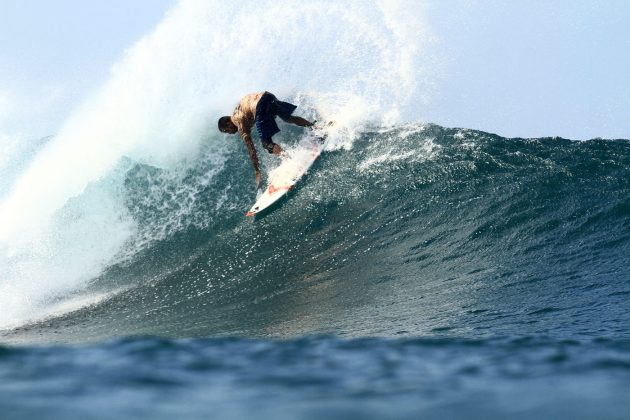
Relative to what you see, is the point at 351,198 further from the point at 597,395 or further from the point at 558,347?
the point at 597,395

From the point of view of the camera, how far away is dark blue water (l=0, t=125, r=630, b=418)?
231 centimetres

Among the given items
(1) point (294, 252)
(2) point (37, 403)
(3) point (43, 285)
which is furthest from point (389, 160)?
(2) point (37, 403)

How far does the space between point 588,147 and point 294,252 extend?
5609mm

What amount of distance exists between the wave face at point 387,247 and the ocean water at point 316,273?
4 cm

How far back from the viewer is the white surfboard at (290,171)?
10.9 meters

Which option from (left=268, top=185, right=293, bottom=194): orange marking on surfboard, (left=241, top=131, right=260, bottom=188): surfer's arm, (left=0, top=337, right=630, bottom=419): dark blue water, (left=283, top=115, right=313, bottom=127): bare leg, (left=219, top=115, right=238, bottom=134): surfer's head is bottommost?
(left=0, top=337, right=630, bottom=419): dark blue water

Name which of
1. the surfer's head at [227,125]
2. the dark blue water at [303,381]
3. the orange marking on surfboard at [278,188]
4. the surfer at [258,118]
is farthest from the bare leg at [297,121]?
the dark blue water at [303,381]

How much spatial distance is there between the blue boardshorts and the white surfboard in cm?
61

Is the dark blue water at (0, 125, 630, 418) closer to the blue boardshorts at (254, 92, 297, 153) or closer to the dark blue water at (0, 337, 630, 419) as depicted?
the dark blue water at (0, 337, 630, 419)

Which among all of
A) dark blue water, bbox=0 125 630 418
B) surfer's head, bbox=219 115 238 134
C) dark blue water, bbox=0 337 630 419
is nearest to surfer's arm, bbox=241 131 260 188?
surfer's head, bbox=219 115 238 134

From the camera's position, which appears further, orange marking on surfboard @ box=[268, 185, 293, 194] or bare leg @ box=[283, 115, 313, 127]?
bare leg @ box=[283, 115, 313, 127]

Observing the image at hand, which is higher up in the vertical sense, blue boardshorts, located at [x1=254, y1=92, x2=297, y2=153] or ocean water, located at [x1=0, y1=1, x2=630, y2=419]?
blue boardshorts, located at [x1=254, y1=92, x2=297, y2=153]

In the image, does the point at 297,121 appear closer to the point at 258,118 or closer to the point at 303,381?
the point at 258,118

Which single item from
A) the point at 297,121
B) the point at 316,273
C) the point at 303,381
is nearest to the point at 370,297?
the point at 316,273
